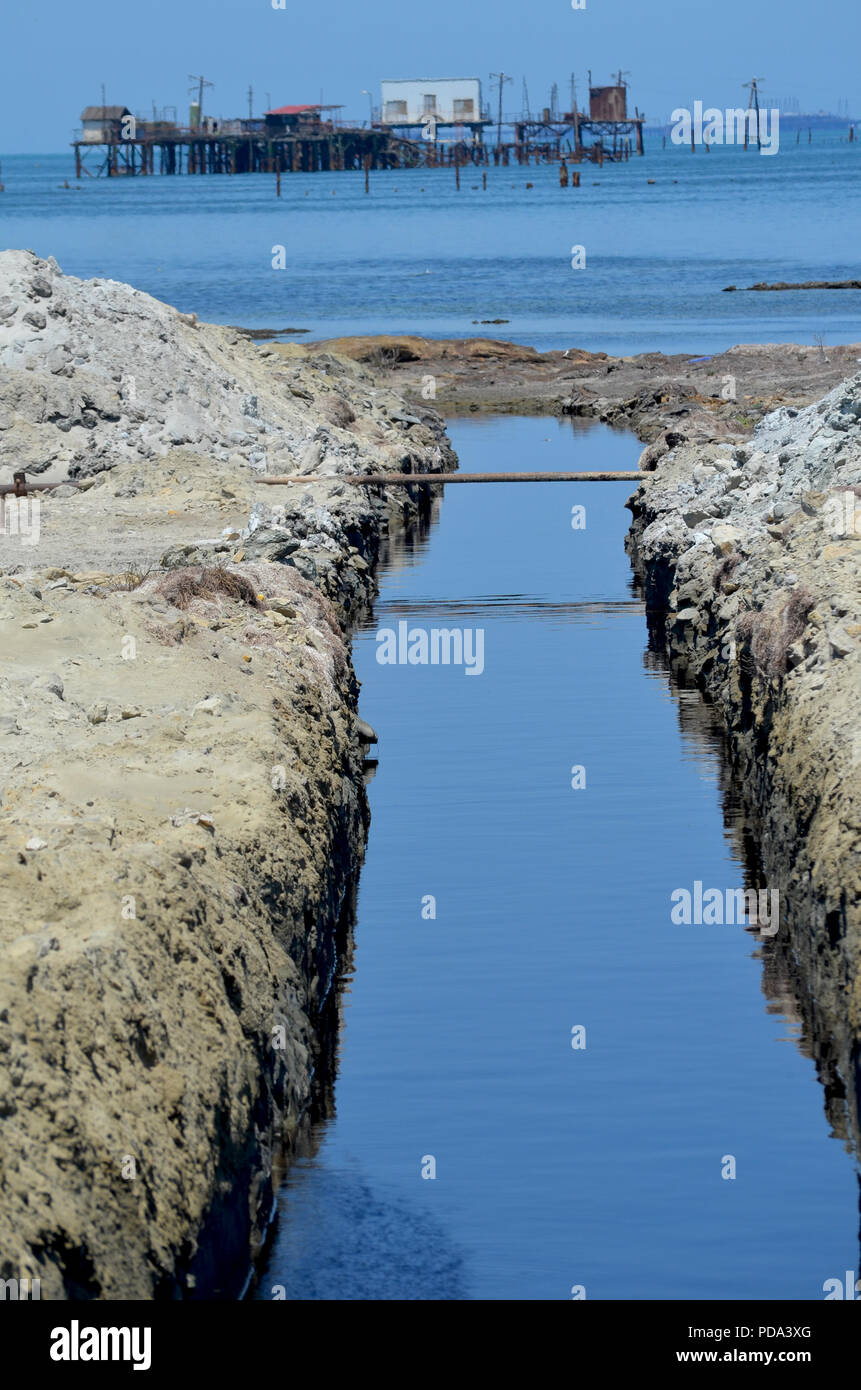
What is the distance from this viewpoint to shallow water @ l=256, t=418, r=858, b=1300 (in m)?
9.88

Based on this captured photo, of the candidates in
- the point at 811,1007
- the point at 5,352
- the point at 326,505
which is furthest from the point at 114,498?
the point at 811,1007

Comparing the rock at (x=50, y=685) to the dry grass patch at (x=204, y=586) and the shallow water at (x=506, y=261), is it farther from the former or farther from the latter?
the shallow water at (x=506, y=261)

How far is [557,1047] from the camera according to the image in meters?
12.4

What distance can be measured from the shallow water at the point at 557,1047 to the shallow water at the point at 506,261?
47476mm

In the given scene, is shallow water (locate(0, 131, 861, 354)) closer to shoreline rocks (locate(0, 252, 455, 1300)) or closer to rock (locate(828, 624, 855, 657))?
shoreline rocks (locate(0, 252, 455, 1300))

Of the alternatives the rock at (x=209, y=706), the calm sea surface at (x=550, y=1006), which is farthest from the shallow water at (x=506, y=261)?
the rock at (x=209, y=706)

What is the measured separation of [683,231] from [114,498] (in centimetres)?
11537

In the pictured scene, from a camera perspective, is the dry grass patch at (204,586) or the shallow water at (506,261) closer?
the dry grass patch at (204,586)

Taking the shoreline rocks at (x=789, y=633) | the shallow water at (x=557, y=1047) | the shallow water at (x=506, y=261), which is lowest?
the shallow water at (x=557, y=1047)

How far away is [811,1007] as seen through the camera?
42.3 feet

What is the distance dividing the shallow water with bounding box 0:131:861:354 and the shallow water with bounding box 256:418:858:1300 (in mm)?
47476

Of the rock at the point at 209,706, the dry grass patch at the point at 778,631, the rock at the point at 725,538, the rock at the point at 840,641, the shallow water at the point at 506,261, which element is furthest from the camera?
the shallow water at the point at 506,261

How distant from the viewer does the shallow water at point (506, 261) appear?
77.8 meters
